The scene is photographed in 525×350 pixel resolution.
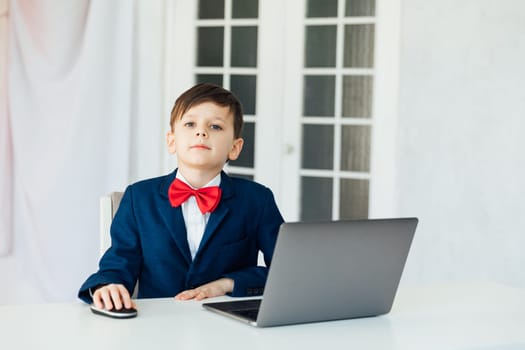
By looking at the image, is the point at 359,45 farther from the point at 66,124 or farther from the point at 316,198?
the point at 66,124

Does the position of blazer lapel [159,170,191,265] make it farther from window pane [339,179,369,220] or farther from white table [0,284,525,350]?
window pane [339,179,369,220]

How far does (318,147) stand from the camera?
452 cm

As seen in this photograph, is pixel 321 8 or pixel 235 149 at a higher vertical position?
pixel 321 8

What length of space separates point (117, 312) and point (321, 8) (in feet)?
10.1

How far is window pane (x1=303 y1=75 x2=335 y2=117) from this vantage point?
4465 mm

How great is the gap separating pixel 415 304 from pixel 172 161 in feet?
10.3

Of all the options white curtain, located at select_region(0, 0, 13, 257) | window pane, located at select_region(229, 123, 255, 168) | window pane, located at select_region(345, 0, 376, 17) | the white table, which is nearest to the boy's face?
the white table

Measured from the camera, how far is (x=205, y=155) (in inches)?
77.7

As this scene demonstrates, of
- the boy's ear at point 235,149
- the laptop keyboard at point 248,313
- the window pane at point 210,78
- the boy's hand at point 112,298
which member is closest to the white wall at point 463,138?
the window pane at point 210,78

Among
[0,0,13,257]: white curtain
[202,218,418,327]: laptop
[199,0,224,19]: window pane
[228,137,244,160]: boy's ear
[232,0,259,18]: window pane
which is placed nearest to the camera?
[202,218,418,327]: laptop

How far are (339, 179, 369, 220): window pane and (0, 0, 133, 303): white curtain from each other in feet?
3.88

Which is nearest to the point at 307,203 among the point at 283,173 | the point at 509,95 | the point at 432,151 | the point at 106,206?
the point at 283,173

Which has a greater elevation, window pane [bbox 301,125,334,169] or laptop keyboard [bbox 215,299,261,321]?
window pane [bbox 301,125,334,169]

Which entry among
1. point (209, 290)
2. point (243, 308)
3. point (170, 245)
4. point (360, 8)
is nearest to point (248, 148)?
point (360, 8)
